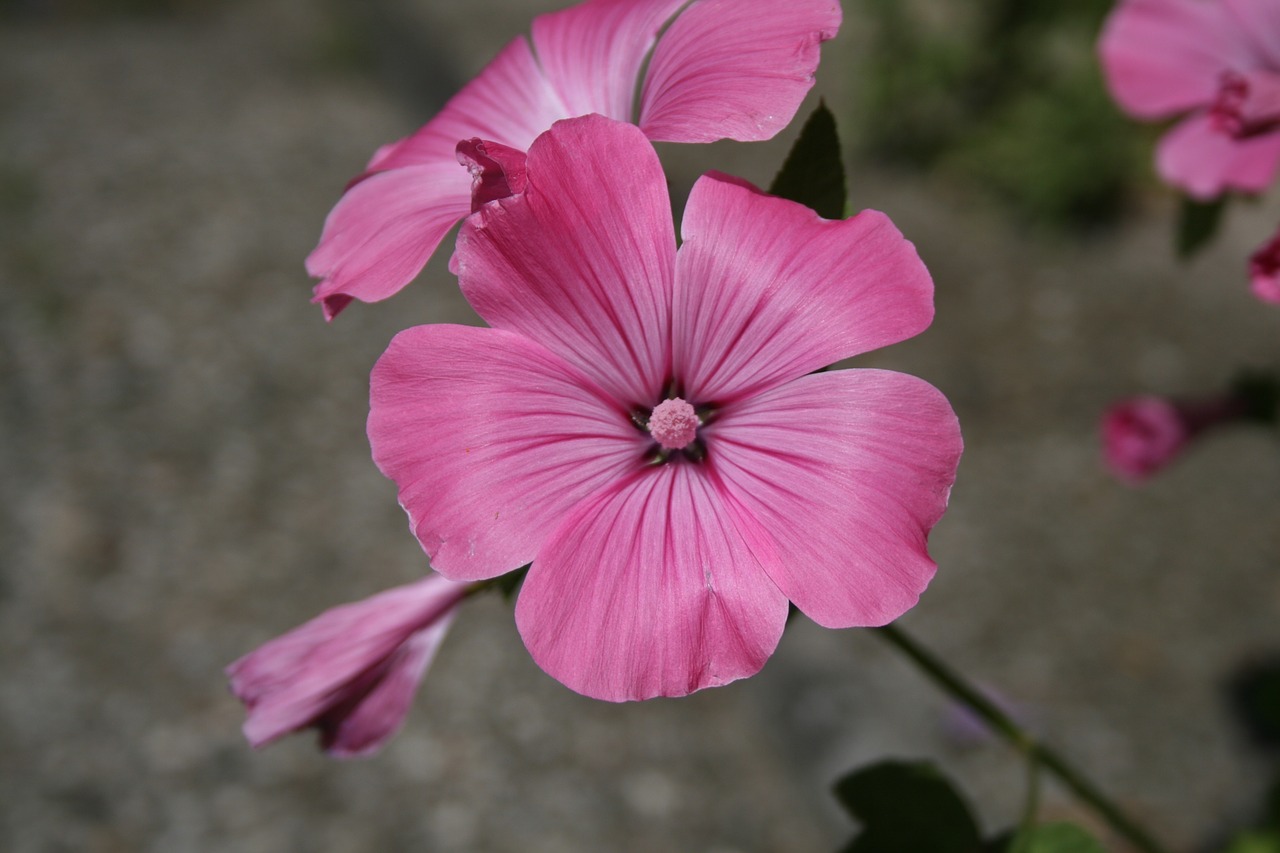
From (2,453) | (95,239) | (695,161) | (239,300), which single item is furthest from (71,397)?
(695,161)

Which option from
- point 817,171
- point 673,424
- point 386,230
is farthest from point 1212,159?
point 386,230

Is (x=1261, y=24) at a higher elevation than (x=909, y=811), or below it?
higher

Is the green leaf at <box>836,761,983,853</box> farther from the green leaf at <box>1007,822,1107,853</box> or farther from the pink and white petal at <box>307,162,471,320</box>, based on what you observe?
the pink and white petal at <box>307,162,471,320</box>

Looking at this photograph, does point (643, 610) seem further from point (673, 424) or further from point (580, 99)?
point (580, 99)

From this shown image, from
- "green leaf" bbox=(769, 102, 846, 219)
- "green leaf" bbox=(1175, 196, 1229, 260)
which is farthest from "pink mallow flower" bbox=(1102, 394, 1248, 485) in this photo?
"green leaf" bbox=(769, 102, 846, 219)

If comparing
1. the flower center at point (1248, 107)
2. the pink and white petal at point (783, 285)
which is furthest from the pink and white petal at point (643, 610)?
the flower center at point (1248, 107)

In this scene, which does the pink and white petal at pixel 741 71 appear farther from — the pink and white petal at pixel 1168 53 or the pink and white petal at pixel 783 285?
the pink and white petal at pixel 1168 53
